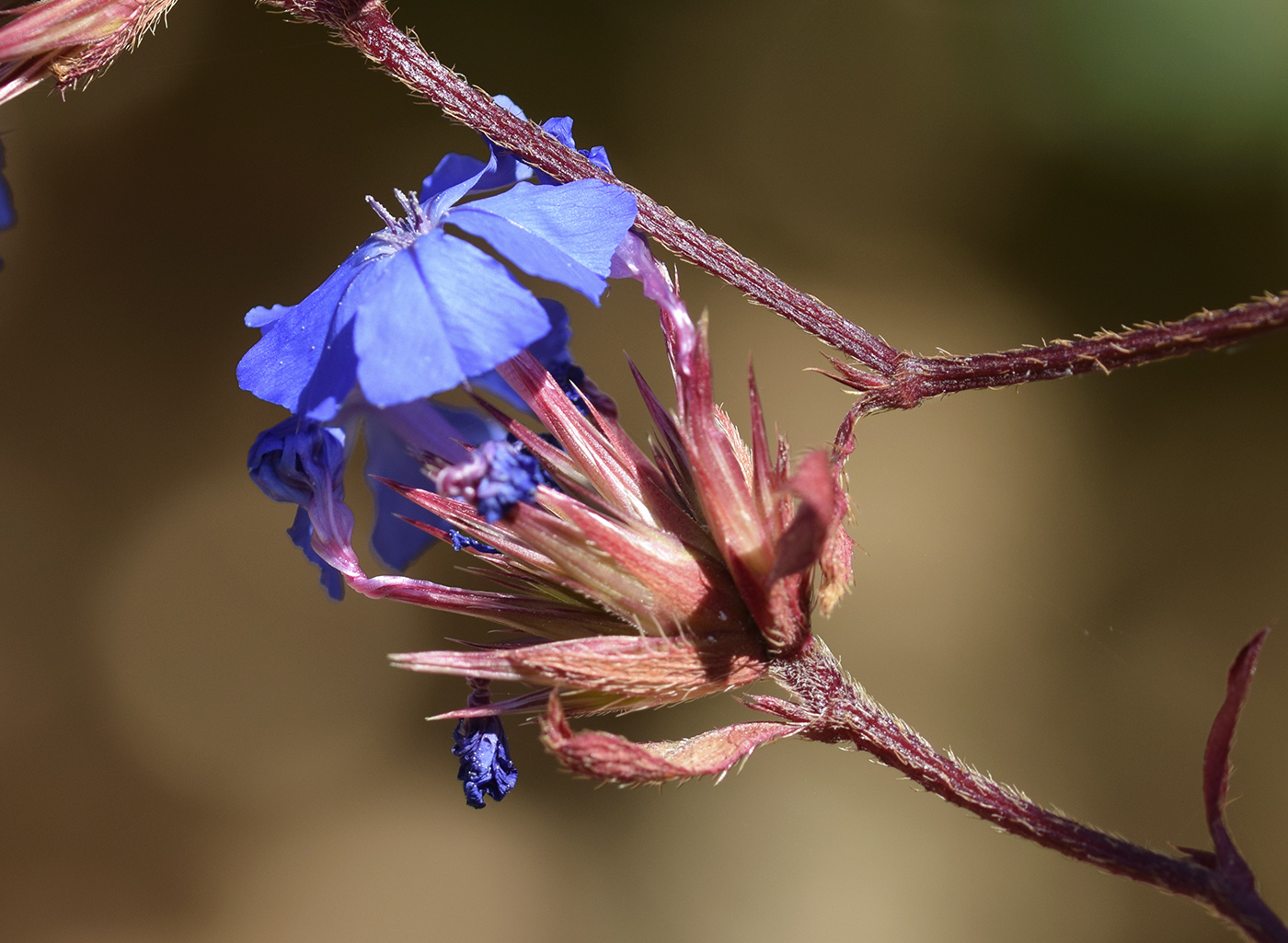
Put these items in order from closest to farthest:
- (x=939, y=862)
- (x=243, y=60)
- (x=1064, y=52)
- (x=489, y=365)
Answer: (x=489, y=365) → (x=1064, y=52) → (x=939, y=862) → (x=243, y=60)

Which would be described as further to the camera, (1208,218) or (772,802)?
(772,802)

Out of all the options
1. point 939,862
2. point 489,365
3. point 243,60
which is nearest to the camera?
point 489,365

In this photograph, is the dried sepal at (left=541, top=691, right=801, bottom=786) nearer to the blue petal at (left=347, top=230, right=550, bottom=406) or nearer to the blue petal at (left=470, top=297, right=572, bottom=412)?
the blue petal at (left=347, top=230, right=550, bottom=406)

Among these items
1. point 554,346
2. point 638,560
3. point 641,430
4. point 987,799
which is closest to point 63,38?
point 554,346

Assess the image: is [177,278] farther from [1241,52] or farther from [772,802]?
[1241,52]

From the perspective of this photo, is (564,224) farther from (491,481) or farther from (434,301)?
(491,481)

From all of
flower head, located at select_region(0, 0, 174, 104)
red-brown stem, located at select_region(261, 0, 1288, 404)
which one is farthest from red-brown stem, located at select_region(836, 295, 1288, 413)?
flower head, located at select_region(0, 0, 174, 104)

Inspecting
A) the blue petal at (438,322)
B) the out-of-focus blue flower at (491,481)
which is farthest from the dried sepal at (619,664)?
the blue petal at (438,322)

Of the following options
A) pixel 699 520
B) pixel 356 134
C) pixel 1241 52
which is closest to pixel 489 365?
pixel 699 520
